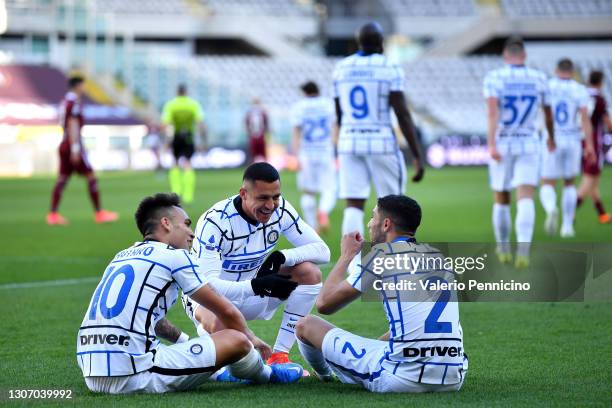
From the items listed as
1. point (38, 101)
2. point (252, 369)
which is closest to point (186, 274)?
point (252, 369)

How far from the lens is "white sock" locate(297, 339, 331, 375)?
5531 mm

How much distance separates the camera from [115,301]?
503 centimetres

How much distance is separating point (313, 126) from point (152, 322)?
36.8 ft

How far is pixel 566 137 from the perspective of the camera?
14109 mm

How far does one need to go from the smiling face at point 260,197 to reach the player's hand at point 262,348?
65 cm

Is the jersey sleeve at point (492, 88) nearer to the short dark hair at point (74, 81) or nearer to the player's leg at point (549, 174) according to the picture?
the player's leg at point (549, 174)

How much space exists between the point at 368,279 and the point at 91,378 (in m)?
1.37

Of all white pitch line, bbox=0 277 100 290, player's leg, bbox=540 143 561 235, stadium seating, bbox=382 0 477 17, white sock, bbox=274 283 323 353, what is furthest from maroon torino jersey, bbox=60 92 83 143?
stadium seating, bbox=382 0 477 17

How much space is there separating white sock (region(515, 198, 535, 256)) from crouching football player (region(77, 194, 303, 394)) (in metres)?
5.43

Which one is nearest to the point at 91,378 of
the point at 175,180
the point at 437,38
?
the point at 175,180

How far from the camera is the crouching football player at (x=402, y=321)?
497 centimetres

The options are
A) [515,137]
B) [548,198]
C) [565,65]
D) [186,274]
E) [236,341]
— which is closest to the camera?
[186,274]

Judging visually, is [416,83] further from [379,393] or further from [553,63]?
[379,393]

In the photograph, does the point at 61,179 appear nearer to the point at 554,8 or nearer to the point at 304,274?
the point at 304,274
